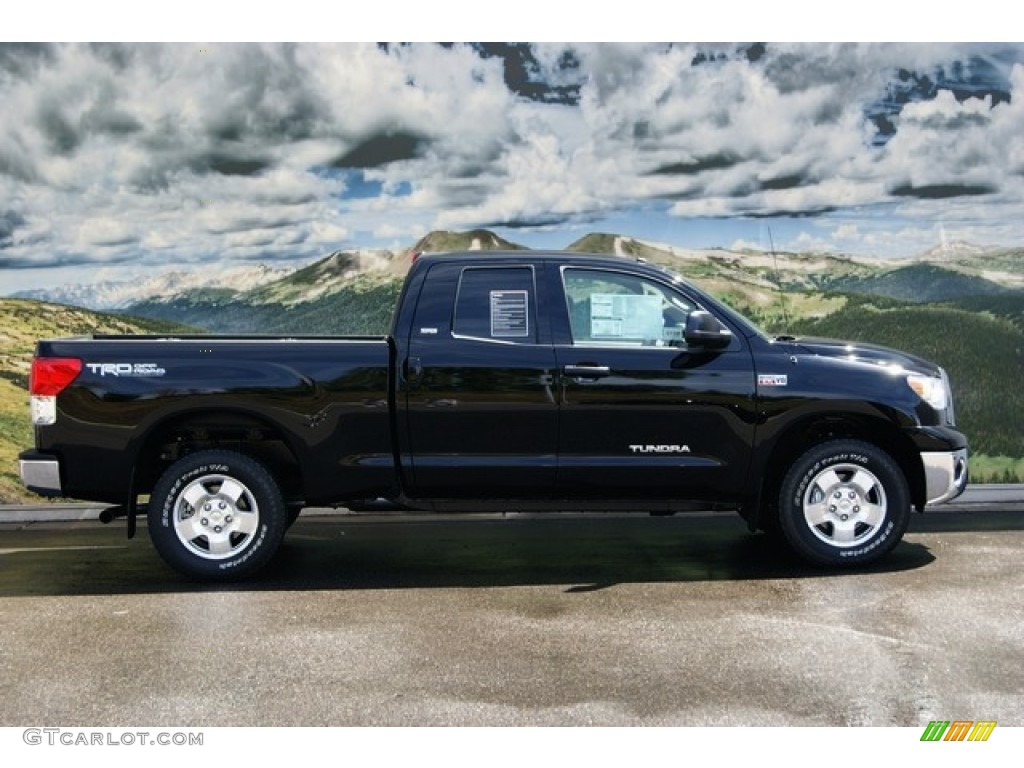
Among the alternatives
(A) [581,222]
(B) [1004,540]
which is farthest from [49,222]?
(B) [1004,540]

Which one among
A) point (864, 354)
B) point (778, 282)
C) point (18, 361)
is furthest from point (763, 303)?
point (18, 361)

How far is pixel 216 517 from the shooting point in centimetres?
672

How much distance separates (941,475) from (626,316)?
2.05m

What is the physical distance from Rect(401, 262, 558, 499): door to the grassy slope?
4.58 metres

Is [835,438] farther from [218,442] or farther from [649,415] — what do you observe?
[218,442]

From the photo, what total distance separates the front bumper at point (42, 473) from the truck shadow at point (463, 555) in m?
0.57

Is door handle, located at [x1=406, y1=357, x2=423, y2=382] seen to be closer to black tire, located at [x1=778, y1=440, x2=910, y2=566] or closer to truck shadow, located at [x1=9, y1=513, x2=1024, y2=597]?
truck shadow, located at [x1=9, y1=513, x2=1024, y2=597]

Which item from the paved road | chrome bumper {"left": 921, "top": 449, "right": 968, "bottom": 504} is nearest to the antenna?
the paved road

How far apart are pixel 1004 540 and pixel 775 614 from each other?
2.72 m

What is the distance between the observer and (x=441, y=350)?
6711 mm

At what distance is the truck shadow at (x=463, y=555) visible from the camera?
22.2ft

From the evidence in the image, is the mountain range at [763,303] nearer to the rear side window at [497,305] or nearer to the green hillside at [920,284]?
the green hillside at [920,284]

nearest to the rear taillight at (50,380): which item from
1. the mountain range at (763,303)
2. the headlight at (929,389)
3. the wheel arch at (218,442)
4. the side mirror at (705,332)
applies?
the wheel arch at (218,442)

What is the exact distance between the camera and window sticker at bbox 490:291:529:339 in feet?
22.3
